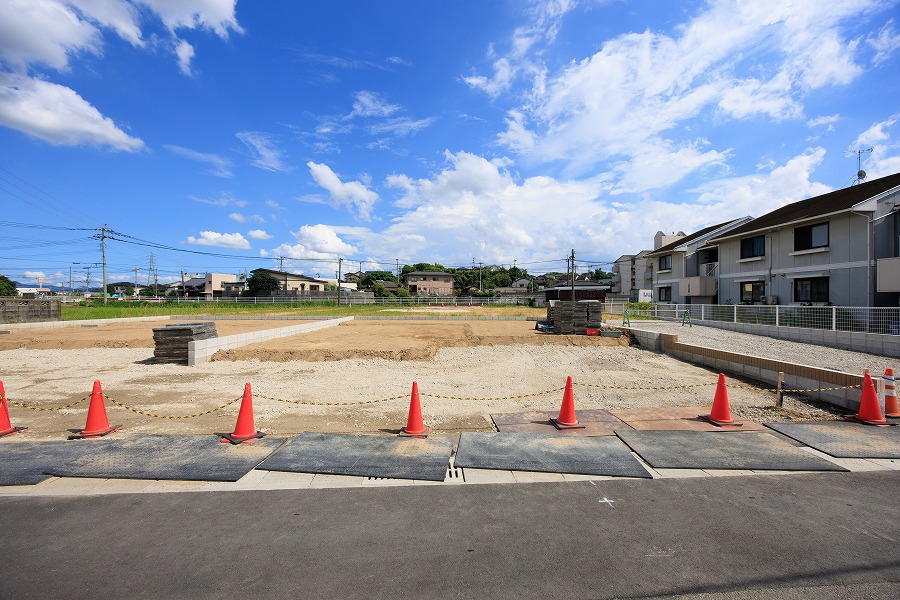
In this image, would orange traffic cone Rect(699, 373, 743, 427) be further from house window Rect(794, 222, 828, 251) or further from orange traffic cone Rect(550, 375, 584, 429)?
house window Rect(794, 222, 828, 251)

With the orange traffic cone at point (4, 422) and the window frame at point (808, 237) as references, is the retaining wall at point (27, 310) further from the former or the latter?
the window frame at point (808, 237)

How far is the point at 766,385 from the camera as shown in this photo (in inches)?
351

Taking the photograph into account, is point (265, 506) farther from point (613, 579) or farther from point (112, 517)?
point (613, 579)

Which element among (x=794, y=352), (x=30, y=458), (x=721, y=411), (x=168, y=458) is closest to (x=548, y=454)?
(x=721, y=411)

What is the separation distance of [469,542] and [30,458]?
5.69 m

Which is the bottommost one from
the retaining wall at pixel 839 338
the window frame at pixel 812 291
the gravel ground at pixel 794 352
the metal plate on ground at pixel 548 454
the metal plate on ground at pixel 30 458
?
the metal plate on ground at pixel 548 454

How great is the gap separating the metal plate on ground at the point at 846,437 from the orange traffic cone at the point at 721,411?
0.58 metres

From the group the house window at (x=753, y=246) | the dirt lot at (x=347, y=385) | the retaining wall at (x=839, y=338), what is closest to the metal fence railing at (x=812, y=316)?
the retaining wall at (x=839, y=338)

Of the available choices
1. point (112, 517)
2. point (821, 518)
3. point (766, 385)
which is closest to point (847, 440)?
point (821, 518)

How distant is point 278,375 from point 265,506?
7020mm

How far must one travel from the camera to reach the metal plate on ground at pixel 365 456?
4.65 metres

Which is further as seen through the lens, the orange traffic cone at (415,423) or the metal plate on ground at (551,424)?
the metal plate on ground at (551,424)

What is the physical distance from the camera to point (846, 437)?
5.75 m

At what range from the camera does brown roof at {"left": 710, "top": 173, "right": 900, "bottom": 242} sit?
1886 cm
